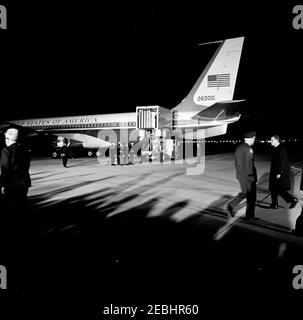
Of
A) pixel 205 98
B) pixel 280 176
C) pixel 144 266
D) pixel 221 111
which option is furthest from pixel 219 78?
pixel 144 266

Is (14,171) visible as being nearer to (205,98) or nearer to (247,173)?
(247,173)

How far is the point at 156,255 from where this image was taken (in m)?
4.29

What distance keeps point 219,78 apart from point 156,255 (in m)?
18.0

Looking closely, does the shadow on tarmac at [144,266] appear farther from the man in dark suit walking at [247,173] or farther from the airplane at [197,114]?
the airplane at [197,114]

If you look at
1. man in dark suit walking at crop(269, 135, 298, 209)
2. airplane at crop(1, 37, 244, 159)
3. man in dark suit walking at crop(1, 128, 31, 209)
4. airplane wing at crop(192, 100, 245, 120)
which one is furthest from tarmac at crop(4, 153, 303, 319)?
airplane at crop(1, 37, 244, 159)

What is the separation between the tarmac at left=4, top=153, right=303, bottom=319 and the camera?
128 inches

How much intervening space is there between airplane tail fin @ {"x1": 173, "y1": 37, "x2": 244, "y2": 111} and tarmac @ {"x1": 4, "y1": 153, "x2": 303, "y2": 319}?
13.6 meters

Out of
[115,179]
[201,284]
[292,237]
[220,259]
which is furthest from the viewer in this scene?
[115,179]

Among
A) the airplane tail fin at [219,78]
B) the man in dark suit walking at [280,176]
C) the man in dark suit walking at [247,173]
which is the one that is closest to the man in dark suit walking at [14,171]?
the man in dark suit walking at [247,173]

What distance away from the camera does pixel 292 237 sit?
16.3 feet

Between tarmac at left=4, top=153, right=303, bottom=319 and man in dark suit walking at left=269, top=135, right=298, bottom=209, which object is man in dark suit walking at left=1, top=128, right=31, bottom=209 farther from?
man in dark suit walking at left=269, top=135, right=298, bottom=209
